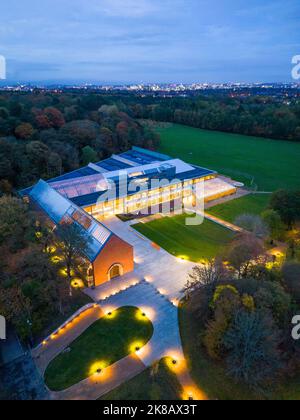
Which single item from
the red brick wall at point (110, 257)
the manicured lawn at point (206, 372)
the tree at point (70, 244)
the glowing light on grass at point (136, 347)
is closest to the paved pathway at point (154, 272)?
the red brick wall at point (110, 257)

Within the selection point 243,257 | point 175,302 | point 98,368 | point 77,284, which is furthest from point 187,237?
point 98,368

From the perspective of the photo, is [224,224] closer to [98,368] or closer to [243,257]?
[243,257]

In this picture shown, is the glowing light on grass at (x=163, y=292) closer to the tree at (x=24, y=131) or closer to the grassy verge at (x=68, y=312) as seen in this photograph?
the grassy verge at (x=68, y=312)

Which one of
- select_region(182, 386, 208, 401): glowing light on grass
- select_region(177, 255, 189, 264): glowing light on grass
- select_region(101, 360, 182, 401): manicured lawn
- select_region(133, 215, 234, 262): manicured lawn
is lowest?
select_region(182, 386, 208, 401): glowing light on grass

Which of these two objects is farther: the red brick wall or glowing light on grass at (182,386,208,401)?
the red brick wall

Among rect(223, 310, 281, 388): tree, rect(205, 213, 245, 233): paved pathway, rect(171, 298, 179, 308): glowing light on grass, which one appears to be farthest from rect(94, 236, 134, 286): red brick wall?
rect(205, 213, 245, 233): paved pathway

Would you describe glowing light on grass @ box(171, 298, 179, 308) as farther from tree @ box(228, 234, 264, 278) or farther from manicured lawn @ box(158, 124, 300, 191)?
manicured lawn @ box(158, 124, 300, 191)
